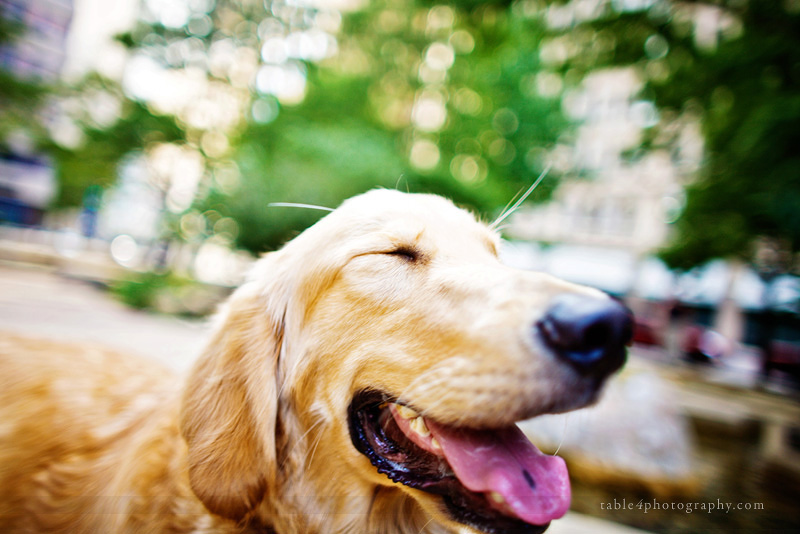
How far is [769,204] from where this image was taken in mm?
5172

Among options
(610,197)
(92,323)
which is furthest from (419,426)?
(610,197)

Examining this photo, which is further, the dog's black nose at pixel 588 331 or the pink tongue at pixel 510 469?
the pink tongue at pixel 510 469

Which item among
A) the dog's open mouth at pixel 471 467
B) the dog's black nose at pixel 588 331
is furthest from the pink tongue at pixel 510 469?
the dog's black nose at pixel 588 331

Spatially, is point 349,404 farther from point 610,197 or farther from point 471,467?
point 610,197

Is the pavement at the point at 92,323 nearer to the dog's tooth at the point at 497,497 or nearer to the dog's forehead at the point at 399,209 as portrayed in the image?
the dog's forehead at the point at 399,209

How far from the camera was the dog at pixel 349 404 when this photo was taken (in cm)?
127

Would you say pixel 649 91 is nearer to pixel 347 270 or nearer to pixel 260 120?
pixel 347 270

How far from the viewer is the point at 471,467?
55.7 inches

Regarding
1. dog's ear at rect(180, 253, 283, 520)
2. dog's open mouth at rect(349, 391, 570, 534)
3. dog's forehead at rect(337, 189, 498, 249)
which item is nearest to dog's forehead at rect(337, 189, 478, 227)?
dog's forehead at rect(337, 189, 498, 249)

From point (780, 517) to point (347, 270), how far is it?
5577mm

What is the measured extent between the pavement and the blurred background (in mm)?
61

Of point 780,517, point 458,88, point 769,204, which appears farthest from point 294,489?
point 458,88

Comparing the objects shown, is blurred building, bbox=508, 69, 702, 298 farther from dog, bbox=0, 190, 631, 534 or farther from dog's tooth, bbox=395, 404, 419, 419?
dog's tooth, bbox=395, 404, 419, 419

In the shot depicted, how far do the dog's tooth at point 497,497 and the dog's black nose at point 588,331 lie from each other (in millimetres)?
500
